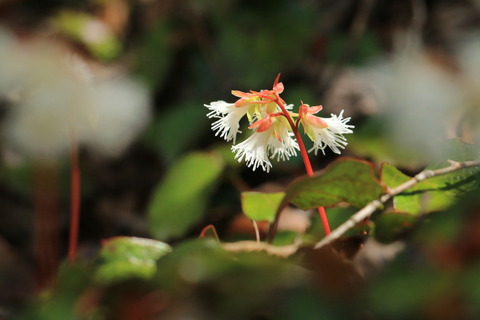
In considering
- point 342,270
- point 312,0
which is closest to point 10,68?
point 312,0

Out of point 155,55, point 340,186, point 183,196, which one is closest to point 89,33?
point 155,55

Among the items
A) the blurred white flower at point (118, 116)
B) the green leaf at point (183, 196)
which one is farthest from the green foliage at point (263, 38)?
the green leaf at point (183, 196)

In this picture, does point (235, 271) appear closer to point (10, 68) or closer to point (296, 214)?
point (296, 214)

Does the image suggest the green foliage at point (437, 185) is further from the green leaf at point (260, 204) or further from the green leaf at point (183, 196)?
the green leaf at point (183, 196)

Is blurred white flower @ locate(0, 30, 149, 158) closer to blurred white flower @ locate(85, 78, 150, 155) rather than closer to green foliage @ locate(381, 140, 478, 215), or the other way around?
blurred white flower @ locate(85, 78, 150, 155)

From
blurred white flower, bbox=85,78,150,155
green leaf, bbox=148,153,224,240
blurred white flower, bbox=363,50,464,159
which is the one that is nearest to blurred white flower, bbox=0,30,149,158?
blurred white flower, bbox=85,78,150,155

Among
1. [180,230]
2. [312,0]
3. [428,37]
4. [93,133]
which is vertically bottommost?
[180,230]
